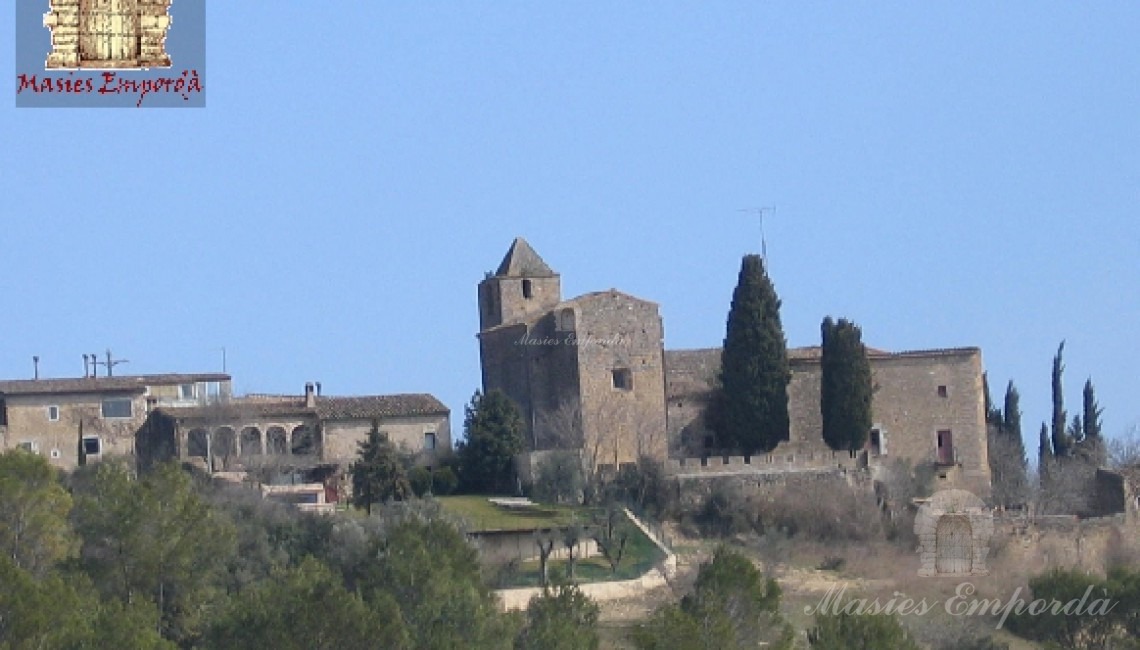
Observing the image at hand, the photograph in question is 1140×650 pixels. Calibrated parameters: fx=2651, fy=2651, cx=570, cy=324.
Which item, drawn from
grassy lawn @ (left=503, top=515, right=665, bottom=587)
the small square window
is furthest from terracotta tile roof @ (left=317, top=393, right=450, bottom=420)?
grassy lawn @ (left=503, top=515, right=665, bottom=587)

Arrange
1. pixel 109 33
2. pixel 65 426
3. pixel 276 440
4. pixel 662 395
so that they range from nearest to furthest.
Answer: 1. pixel 109 33
2. pixel 662 395
3. pixel 65 426
4. pixel 276 440

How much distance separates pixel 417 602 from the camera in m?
37.3

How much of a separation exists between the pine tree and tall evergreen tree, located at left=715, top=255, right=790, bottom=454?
22.8ft

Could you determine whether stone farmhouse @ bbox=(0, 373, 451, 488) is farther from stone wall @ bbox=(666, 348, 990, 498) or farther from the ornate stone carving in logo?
the ornate stone carving in logo

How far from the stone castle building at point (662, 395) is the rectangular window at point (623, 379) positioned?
0.07 ft

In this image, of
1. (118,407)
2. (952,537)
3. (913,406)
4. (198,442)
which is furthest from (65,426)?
(952,537)

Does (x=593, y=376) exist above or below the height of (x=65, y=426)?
above

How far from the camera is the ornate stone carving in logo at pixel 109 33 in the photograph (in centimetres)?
3347

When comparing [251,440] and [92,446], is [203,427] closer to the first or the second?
[251,440]

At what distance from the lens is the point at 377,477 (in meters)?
50.9

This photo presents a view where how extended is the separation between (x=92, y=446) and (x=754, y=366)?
13.9 m

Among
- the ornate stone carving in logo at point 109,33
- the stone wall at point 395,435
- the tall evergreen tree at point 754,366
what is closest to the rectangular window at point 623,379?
the tall evergreen tree at point 754,366

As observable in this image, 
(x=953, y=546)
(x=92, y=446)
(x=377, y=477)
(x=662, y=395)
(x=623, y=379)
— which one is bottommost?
(x=953, y=546)

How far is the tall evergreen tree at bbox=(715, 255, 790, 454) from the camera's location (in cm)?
5303
